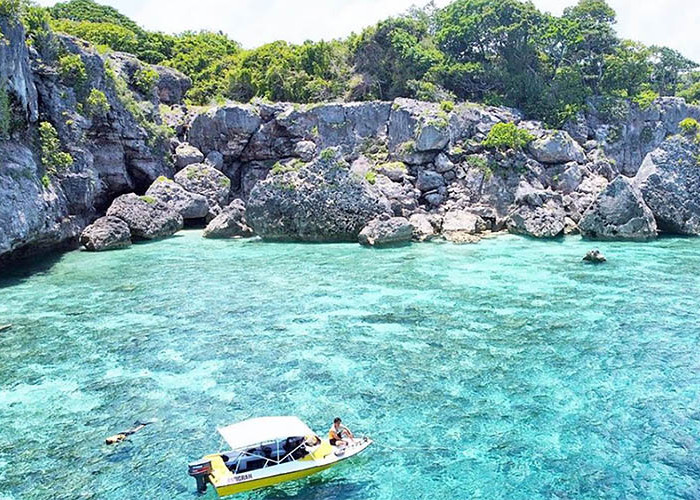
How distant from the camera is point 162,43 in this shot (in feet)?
195

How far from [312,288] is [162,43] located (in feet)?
156

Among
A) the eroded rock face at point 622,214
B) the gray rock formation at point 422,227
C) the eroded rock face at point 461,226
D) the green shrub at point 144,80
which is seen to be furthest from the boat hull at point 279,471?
the green shrub at point 144,80

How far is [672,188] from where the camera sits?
37.2 m

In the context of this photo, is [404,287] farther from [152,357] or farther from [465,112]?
[465,112]

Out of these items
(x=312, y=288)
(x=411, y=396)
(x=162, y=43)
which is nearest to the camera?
(x=411, y=396)

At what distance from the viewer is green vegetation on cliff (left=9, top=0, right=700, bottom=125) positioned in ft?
169

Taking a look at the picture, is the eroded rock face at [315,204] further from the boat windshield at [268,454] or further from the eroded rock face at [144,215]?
the boat windshield at [268,454]

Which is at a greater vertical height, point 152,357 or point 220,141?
point 220,141

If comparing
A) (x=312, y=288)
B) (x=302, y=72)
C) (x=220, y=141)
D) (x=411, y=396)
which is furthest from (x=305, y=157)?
(x=411, y=396)

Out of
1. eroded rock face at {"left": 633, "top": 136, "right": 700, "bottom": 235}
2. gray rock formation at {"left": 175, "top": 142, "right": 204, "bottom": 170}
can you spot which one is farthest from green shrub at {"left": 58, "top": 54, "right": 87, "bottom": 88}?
eroded rock face at {"left": 633, "top": 136, "right": 700, "bottom": 235}

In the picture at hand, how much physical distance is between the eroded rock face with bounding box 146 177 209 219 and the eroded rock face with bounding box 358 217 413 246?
1397 centimetres

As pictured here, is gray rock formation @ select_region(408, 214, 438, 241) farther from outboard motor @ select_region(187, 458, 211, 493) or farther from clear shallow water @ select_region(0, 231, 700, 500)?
outboard motor @ select_region(187, 458, 211, 493)

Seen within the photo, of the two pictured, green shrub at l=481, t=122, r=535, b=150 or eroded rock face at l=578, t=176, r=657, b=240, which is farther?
green shrub at l=481, t=122, r=535, b=150

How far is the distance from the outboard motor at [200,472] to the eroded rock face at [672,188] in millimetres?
36674
